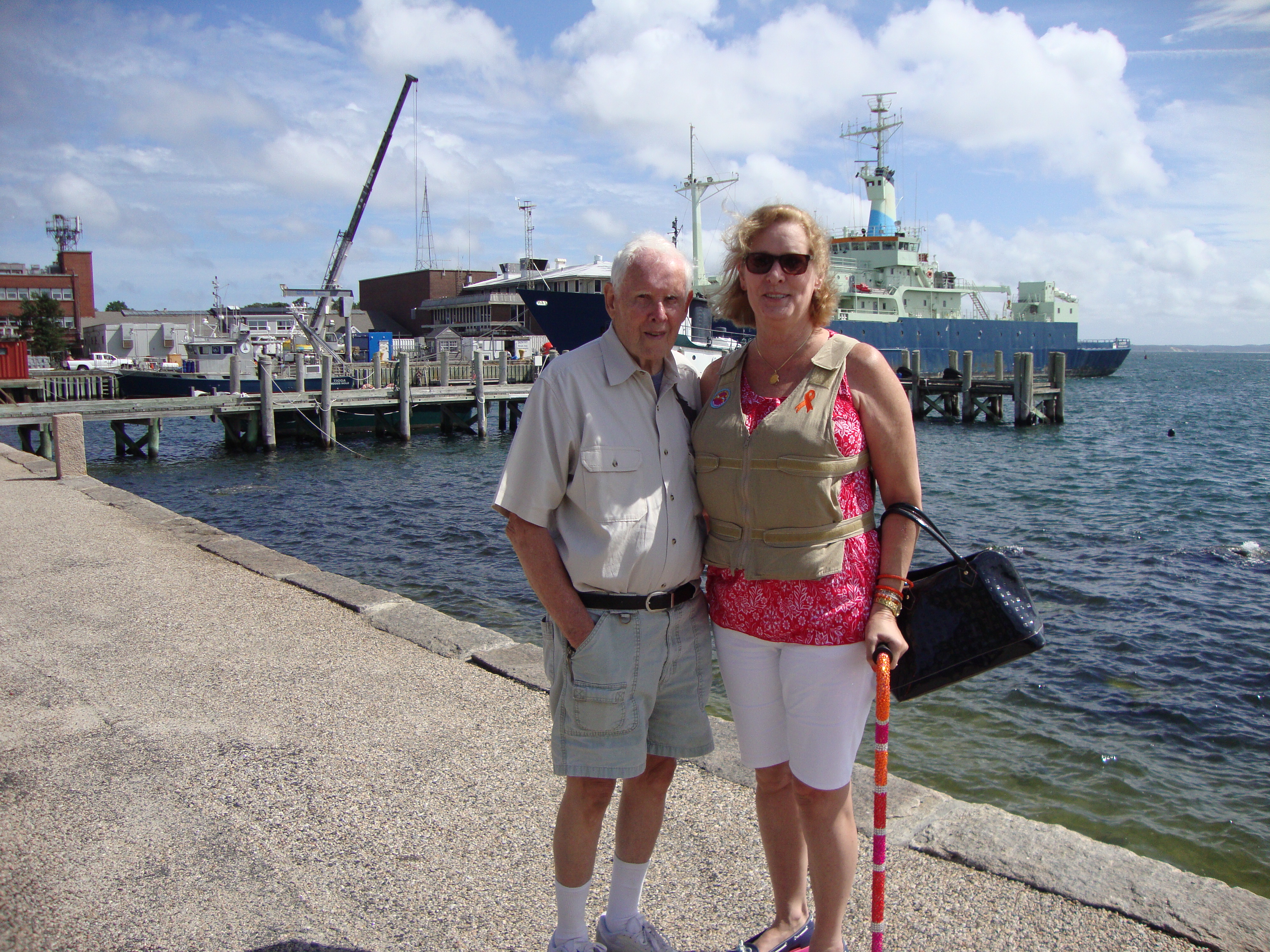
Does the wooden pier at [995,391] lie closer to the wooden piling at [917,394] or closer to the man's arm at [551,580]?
the wooden piling at [917,394]

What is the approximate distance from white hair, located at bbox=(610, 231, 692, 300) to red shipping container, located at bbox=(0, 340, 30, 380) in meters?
35.4

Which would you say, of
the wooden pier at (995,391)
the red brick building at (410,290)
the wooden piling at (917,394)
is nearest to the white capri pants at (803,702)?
the wooden pier at (995,391)

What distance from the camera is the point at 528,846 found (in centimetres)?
288

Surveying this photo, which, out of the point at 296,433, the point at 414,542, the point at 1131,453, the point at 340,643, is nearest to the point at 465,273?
the point at 296,433

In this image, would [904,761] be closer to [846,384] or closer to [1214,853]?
[1214,853]

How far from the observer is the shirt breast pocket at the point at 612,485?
2.23 m

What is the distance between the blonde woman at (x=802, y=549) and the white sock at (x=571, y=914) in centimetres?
45

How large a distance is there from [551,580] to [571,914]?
89 cm

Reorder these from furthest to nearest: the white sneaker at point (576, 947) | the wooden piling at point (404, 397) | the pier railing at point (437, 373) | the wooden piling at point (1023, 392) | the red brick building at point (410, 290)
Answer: the red brick building at point (410, 290) < the wooden piling at point (1023, 392) < the pier railing at point (437, 373) < the wooden piling at point (404, 397) < the white sneaker at point (576, 947)

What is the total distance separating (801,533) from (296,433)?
91.8 ft

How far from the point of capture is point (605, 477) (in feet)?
7.34

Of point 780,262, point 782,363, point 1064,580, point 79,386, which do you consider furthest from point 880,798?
point 79,386

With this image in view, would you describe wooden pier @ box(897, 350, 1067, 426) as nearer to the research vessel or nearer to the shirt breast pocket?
the research vessel

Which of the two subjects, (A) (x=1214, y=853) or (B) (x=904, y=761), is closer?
(A) (x=1214, y=853)
